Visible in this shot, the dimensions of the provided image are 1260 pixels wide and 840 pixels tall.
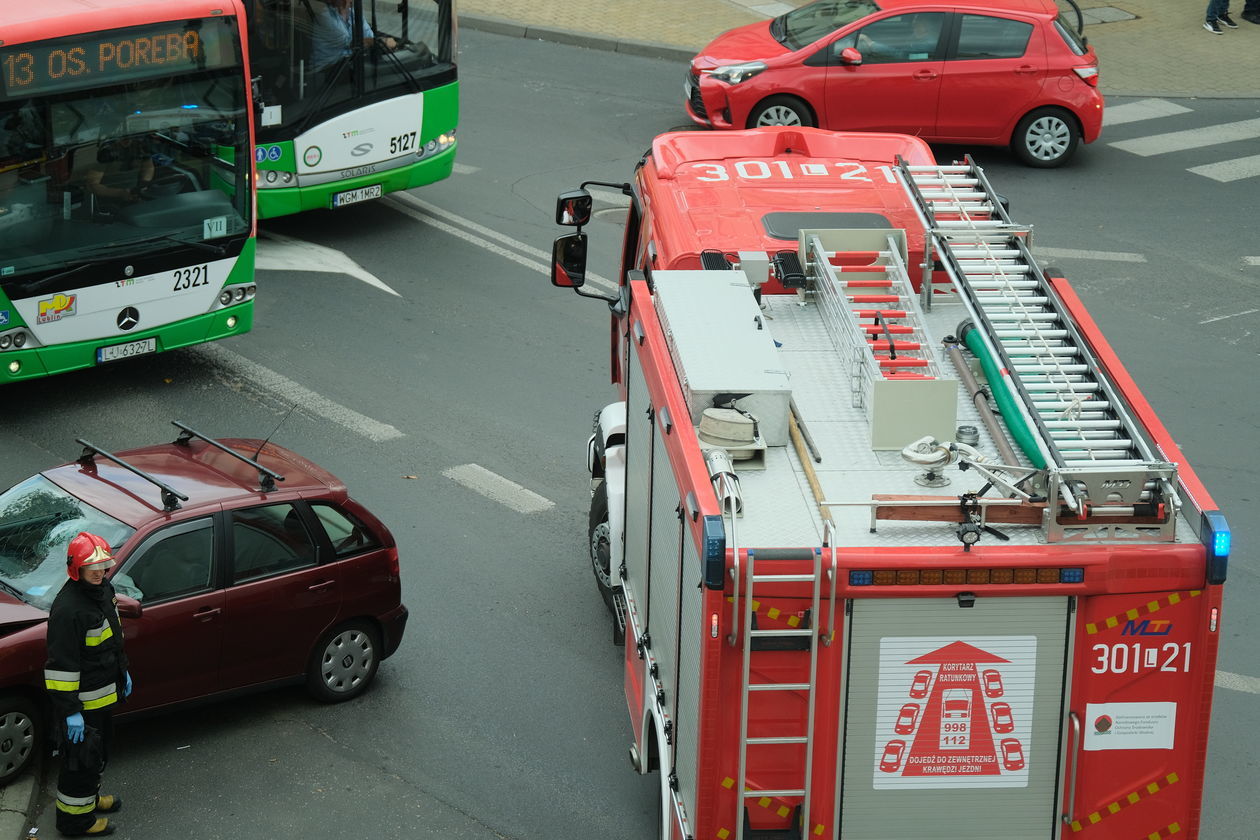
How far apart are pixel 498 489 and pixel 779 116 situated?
332 inches

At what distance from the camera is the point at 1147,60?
23.0m

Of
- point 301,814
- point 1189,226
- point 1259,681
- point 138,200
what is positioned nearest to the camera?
point 301,814

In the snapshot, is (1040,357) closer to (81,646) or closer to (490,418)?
(81,646)

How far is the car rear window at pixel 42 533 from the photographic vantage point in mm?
8438

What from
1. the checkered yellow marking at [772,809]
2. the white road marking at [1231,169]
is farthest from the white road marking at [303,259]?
the checkered yellow marking at [772,809]

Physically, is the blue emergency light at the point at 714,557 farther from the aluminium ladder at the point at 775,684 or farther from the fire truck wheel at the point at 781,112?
the fire truck wheel at the point at 781,112

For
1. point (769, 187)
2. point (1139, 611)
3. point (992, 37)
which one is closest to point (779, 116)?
point (992, 37)

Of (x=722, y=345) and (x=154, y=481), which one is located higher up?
(x=722, y=345)

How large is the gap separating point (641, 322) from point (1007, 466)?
213 cm

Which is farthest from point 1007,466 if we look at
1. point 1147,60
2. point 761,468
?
point 1147,60

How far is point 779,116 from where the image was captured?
18.8 meters

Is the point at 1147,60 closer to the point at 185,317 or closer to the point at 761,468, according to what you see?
the point at 185,317

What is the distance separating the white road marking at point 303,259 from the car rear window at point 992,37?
281 inches

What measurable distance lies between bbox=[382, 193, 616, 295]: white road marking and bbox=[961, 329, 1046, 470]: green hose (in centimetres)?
805
